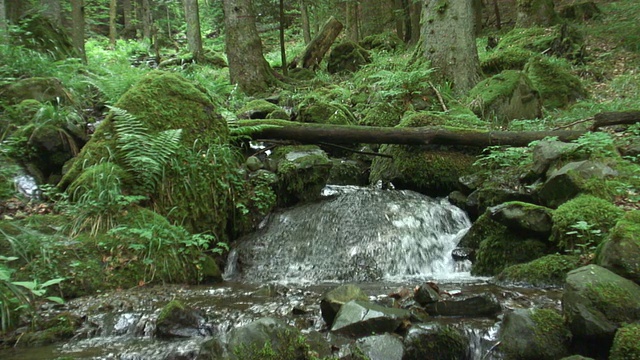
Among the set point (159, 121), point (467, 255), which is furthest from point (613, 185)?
point (159, 121)

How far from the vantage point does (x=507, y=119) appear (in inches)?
372

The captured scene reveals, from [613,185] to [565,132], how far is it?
7.01 feet

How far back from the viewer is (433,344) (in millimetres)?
3395

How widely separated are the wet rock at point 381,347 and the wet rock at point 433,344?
6 cm

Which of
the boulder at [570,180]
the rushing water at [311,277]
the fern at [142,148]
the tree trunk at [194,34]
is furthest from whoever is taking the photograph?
the tree trunk at [194,34]

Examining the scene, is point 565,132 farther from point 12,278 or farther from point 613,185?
point 12,278

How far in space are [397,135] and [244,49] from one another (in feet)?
21.5

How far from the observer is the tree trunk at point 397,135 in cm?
742

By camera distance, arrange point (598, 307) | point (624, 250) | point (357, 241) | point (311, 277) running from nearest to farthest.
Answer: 1. point (598, 307)
2. point (624, 250)
3. point (311, 277)
4. point (357, 241)

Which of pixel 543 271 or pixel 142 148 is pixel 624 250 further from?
pixel 142 148

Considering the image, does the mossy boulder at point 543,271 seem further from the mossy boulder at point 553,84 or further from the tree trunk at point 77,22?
the tree trunk at point 77,22

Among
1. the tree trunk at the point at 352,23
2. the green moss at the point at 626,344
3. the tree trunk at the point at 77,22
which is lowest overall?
the green moss at the point at 626,344

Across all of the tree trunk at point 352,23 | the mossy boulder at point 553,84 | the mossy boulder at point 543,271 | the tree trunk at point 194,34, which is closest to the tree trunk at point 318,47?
the tree trunk at point 352,23

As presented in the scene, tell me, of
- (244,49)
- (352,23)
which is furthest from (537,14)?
(244,49)
